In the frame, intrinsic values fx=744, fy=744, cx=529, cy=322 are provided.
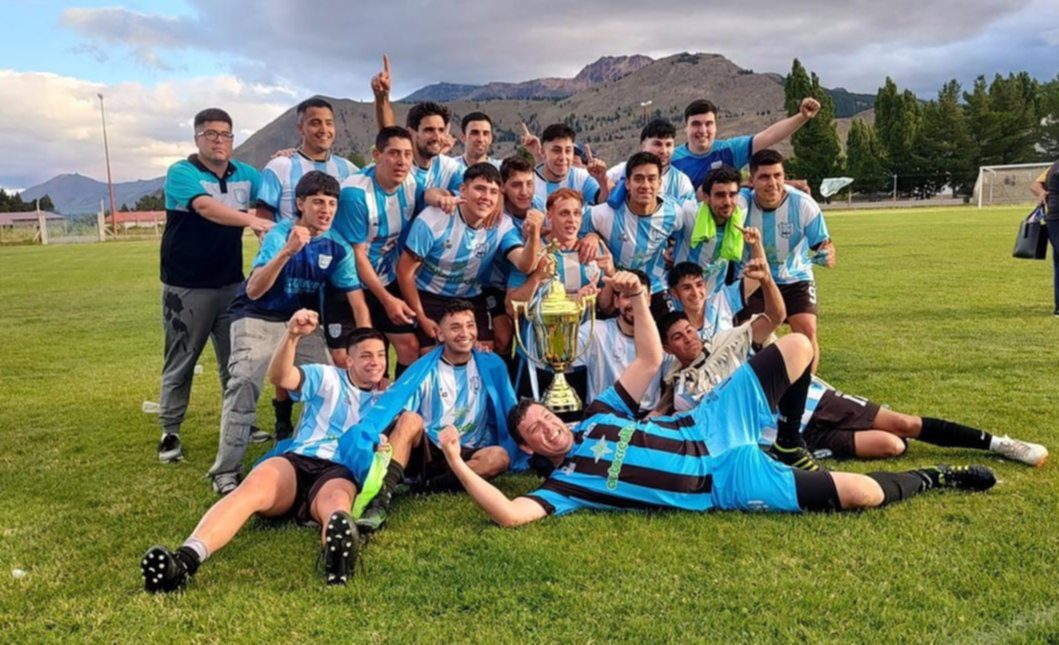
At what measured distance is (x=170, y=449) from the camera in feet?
17.5

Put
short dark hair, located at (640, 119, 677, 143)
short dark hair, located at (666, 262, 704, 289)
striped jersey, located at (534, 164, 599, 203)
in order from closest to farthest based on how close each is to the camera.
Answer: short dark hair, located at (666, 262, 704, 289)
short dark hair, located at (640, 119, 677, 143)
striped jersey, located at (534, 164, 599, 203)

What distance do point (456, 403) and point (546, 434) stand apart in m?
0.86

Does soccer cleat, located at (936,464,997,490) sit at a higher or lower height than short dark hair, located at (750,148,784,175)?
lower

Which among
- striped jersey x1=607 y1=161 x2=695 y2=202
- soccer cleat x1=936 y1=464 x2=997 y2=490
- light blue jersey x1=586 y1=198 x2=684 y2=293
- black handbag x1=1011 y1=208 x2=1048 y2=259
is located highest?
striped jersey x1=607 y1=161 x2=695 y2=202

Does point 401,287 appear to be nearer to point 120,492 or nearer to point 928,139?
point 120,492

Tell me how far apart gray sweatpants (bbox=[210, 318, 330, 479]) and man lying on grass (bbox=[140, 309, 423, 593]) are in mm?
528

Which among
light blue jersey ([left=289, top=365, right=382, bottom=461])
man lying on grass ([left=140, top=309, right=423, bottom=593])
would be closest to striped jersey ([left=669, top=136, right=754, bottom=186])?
man lying on grass ([left=140, top=309, right=423, bottom=593])

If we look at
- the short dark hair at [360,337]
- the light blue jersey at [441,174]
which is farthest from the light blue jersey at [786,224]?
the short dark hair at [360,337]

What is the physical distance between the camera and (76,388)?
7.82m

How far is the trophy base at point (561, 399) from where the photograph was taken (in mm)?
4582

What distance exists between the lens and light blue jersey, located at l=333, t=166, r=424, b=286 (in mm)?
5125

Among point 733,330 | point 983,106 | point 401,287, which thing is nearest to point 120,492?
point 401,287

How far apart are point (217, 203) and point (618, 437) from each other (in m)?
3.20

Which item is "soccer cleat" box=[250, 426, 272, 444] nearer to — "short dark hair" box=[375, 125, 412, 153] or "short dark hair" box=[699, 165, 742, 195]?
"short dark hair" box=[375, 125, 412, 153]
